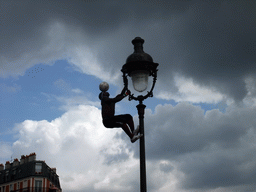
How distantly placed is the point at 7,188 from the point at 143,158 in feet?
202

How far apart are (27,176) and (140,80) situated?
56186mm

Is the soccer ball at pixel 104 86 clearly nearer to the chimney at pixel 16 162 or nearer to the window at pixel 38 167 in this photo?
the window at pixel 38 167

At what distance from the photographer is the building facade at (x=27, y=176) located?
6003 centimetres

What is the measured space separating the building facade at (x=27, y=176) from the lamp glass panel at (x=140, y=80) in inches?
2157

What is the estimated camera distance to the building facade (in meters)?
60.0

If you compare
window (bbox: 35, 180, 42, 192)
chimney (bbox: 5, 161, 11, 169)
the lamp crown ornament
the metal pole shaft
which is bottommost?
the metal pole shaft

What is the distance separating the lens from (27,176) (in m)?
60.3

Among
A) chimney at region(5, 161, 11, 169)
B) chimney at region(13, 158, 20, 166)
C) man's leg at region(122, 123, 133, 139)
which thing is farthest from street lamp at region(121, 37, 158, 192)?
chimney at region(5, 161, 11, 169)

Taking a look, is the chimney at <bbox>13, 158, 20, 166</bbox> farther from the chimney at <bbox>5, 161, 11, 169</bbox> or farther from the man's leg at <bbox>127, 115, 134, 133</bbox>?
the man's leg at <bbox>127, 115, 134, 133</bbox>

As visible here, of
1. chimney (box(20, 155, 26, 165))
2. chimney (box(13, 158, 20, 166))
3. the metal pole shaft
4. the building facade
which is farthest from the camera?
chimney (box(13, 158, 20, 166))

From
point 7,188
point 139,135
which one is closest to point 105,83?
point 139,135

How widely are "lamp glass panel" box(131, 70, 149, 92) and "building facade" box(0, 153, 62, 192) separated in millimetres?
54782

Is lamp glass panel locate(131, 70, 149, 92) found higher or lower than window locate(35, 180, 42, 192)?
lower

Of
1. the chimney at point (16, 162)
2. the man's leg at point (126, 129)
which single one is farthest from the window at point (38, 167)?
the man's leg at point (126, 129)
